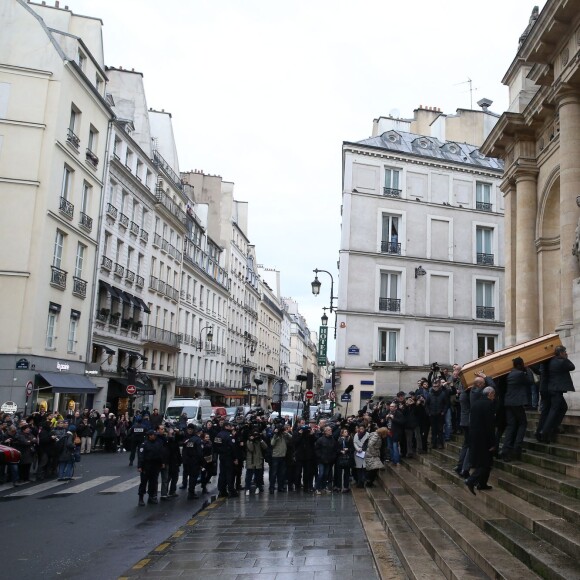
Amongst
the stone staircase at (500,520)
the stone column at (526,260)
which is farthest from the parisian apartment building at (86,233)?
the stone staircase at (500,520)

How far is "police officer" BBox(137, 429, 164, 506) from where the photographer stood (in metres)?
12.6

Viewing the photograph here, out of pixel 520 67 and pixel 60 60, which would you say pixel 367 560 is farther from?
pixel 60 60

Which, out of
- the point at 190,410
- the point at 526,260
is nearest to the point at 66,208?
the point at 190,410

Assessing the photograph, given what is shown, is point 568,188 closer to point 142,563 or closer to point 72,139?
point 142,563

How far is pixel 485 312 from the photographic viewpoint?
34.5 m

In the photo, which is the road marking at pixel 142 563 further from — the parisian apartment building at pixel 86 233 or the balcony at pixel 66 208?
the balcony at pixel 66 208

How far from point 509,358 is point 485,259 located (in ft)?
81.7

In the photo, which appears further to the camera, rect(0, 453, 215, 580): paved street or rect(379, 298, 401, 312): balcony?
rect(379, 298, 401, 312): balcony

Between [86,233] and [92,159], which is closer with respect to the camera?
[86,233]

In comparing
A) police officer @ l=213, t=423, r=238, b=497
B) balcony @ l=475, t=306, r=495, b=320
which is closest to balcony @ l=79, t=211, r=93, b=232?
police officer @ l=213, t=423, r=238, b=497

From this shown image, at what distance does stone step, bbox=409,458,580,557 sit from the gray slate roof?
28.5m

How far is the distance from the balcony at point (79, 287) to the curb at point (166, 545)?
18580 millimetres

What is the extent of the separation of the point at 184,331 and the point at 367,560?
40884 mm

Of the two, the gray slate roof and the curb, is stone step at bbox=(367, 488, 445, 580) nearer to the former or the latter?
the curb
